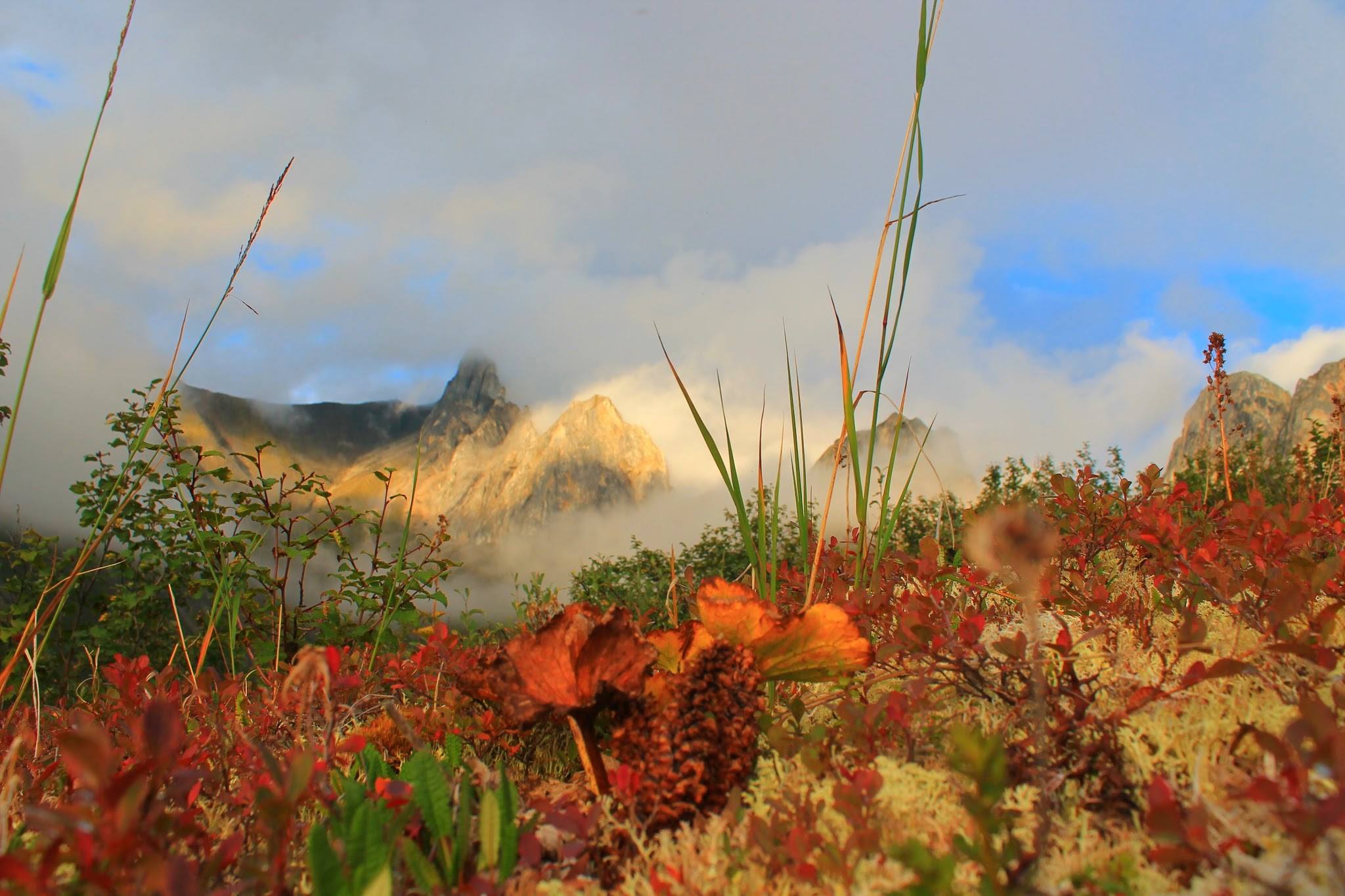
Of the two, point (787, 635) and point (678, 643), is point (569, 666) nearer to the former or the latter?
point (678, 643)

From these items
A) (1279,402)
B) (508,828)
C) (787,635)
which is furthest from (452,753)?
(1279,402)

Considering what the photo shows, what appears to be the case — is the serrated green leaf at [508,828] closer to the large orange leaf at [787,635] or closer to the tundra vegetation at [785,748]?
the tundra vegetation at [785,748]

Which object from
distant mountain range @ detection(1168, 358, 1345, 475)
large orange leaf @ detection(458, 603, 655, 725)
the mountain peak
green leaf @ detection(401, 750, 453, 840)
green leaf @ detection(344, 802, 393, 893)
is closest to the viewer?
green leaf @ detection(344, 802, 393, 893)

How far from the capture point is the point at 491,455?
13325 centimetres

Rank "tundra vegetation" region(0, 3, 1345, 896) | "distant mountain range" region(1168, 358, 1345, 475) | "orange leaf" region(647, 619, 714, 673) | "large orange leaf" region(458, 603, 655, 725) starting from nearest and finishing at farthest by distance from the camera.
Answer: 1. "tundra vegetation" region(0, 3, 1345, 896)
2. "large orange leaf" region(458, 603, 655, 725)
3. "orange leaf" region(647, 619, 714, 673)
4. "distant mountain range" region(1168, 358, 1345, 475)

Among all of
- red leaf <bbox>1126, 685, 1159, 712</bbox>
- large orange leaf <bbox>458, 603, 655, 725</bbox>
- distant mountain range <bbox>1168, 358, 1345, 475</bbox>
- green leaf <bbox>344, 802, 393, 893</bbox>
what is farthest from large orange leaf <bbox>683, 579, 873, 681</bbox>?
distant mountain range <bbox>1168, 358, 1345, 475</bbox>

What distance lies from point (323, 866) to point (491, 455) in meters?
135

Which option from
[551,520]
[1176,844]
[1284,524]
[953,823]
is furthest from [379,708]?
[551,520]

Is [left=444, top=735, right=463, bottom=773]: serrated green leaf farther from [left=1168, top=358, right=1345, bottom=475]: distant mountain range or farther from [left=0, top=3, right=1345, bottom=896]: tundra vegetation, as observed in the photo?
[left=1168, top=358, right=1345, bottom=475]: distant mountain range

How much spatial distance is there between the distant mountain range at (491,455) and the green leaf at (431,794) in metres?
103

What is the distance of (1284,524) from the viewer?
2.84 m

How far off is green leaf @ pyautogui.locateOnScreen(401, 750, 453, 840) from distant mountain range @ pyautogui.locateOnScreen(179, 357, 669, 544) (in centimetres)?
10324

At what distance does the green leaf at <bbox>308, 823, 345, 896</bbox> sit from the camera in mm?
1158

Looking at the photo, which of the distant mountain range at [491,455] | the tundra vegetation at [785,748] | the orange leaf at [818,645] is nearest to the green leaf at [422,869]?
the tundra vegetation at [785,748]
